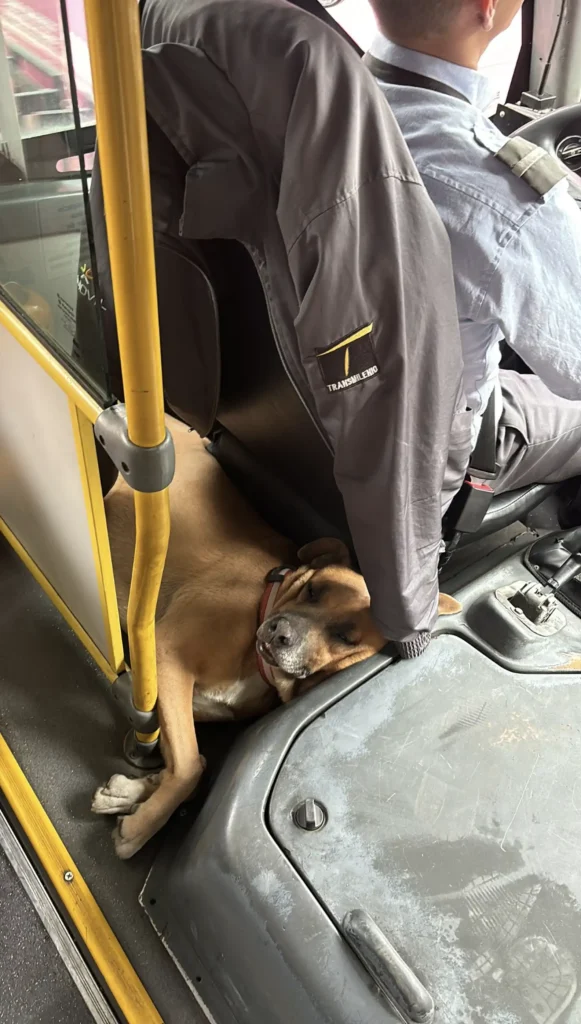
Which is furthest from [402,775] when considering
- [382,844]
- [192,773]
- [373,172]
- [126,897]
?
[373,172]

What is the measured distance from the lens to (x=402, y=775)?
52.3 inches

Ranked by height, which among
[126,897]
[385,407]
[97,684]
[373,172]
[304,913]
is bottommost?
[126,897]

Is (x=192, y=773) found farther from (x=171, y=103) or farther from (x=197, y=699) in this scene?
(x=171, y=103)

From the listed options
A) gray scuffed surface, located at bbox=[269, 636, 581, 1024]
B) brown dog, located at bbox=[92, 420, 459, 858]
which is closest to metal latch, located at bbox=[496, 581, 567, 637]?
gray scuffed surface, located at bbox=[269, 636, 581, 1024]

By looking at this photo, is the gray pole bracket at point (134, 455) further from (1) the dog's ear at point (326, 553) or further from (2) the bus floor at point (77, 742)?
(2) the bus floor at point (77, 742)

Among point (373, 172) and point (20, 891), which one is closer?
point (373, 172)

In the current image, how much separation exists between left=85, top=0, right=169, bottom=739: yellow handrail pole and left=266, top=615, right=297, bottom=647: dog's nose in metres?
0.51

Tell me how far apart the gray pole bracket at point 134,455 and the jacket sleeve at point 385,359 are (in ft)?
0.93

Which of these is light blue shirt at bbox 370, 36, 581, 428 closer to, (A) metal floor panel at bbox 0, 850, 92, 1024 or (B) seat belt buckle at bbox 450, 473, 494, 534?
(B) seat belt buckle at bbox 450, 473, 494, 534

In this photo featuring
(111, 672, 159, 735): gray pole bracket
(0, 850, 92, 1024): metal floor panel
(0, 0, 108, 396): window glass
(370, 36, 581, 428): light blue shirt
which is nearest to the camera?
(0, 0, 108, 396): window glass

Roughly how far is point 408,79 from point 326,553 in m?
0.95

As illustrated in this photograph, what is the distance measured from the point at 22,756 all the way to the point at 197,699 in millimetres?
422

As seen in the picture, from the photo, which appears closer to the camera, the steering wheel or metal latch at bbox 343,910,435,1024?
metal latch at bbox 343,910,435,1024

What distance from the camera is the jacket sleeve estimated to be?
0.95 m
